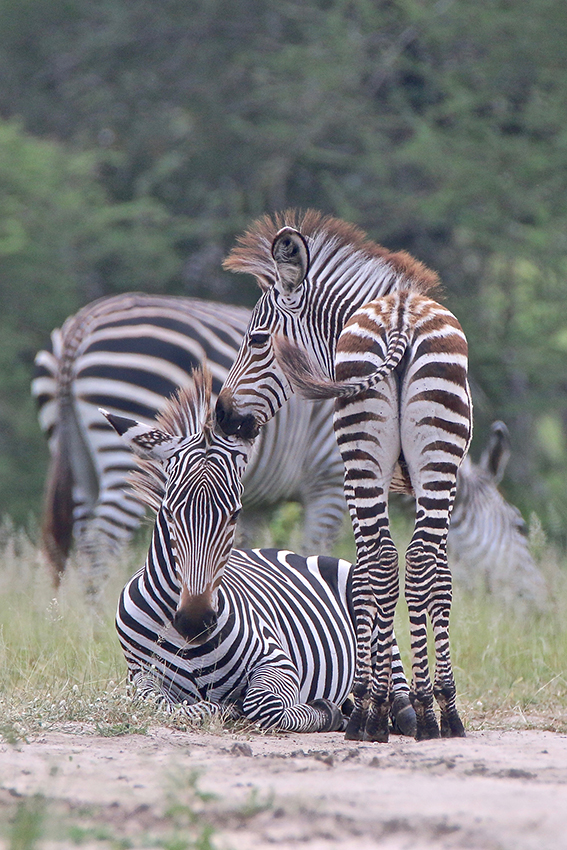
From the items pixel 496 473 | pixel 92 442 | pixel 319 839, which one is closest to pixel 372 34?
pixel 496 473

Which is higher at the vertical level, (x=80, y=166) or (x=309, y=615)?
(x=80, y=166)

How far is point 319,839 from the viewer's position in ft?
7.94

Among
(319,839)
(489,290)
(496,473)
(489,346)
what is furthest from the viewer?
(489,290)

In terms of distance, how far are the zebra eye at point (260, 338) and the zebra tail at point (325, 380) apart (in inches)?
14.9

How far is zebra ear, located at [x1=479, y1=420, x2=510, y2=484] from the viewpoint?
27.5 ft

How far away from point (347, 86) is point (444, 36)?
4.64 feet

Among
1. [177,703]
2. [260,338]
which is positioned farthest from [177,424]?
[177,703]

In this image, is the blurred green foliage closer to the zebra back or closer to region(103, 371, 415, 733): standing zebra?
the zebra back

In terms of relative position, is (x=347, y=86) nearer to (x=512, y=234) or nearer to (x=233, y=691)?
(x=512, y=234)

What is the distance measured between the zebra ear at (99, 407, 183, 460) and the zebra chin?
68 cm

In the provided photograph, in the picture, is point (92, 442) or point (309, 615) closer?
point (309, 615)

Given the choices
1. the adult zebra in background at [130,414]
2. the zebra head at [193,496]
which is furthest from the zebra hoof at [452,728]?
the adult zebra in background at [130,414]

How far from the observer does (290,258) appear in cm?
470

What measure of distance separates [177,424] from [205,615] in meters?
0.98
